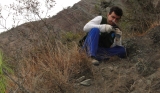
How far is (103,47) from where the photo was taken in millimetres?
4773

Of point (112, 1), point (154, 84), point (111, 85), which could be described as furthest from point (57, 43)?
point (112, 1)

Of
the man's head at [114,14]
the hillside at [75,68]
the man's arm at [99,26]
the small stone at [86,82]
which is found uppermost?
the man's head at [114,14]

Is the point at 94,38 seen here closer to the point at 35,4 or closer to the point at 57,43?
the point at 57,43

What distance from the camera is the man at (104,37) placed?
4461mm

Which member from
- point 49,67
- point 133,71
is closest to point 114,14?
point 133,71

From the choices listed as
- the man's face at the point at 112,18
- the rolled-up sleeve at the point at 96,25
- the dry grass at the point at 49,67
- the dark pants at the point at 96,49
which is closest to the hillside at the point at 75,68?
the dry grass at the point at 49,67

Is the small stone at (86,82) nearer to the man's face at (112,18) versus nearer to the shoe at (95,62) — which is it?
the shoe at (95,62)

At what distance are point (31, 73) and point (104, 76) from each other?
91cm

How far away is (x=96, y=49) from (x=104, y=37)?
29cm

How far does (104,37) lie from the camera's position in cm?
470

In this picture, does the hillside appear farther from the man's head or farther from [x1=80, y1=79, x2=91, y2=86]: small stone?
the man's head

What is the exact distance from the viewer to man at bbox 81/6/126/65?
4.46m

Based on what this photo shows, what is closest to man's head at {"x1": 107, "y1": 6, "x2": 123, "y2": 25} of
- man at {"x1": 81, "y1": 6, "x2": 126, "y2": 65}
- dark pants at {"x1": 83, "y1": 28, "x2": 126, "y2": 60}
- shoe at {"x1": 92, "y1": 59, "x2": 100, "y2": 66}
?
man at {"x1": 81, "y1": 6, "x2": 126, "y2": 65}

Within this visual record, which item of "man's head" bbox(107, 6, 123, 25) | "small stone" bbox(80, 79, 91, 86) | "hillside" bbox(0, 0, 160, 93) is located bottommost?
"small stone" bbox(80, 79, 91, 86)
